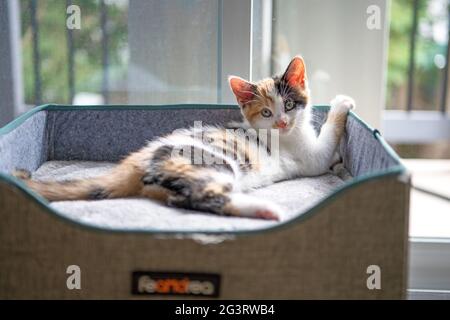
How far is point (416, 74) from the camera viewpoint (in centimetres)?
342

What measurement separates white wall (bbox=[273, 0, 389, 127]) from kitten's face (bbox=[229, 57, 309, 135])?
403 millimetres

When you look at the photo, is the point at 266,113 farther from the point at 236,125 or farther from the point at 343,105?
the point at 343,105

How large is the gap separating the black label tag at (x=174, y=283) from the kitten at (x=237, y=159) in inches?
7.6

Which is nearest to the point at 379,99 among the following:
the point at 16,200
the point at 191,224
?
the point at 191,224

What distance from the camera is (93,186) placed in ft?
4.19

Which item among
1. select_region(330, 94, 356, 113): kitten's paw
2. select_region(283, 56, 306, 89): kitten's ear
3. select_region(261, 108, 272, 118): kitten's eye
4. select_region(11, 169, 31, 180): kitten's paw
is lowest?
select_region(11, 169, 31, 180): kitten's paw

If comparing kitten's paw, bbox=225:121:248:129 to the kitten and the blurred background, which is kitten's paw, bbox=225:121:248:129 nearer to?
the kitten

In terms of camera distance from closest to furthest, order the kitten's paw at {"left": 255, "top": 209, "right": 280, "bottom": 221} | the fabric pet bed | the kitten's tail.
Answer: the fabric pet bed → the kitten's paw at {"left": 255, "top": 209, "right": 280, "bottom": 221} → the kitten's tail

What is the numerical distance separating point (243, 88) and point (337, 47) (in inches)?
21.0

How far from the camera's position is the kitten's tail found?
1244mm

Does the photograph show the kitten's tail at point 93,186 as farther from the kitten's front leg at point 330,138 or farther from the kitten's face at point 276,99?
the kitten's front leg at point 330,138

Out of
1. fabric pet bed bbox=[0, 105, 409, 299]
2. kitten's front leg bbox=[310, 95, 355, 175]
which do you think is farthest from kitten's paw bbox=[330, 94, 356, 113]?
fabric pet bed bbox=[0, 105, 409, 299]

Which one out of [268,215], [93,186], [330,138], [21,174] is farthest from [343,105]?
[21,174]
